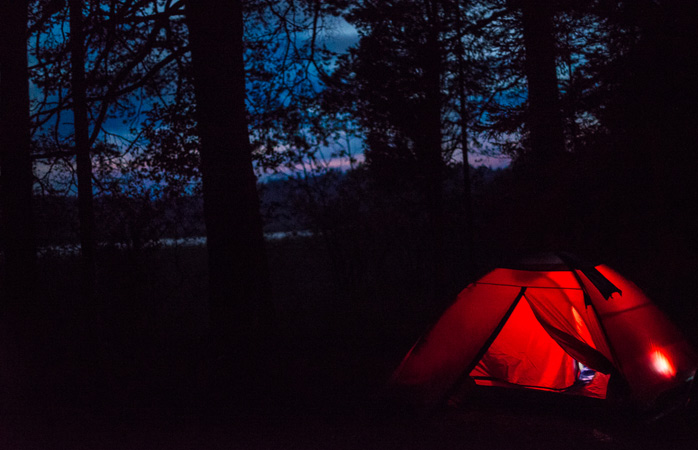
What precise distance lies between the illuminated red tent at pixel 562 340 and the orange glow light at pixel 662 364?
1cm

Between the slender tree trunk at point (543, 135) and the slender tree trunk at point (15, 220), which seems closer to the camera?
the slender tree trunk at point (15, 220)

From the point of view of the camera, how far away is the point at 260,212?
945 cm

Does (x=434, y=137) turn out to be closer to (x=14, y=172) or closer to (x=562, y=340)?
(x=562, y=340)

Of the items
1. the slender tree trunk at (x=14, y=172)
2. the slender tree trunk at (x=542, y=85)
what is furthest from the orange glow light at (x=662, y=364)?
the slender tree trunk at (x=14, y=172)

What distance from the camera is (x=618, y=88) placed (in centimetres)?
823

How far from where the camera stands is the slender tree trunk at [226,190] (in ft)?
23.0

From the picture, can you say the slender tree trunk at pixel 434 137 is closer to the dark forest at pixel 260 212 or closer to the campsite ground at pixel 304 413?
the dark forest at pixel 260 212

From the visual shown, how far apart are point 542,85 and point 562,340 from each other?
15.8 ft

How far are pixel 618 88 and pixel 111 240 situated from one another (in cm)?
1046

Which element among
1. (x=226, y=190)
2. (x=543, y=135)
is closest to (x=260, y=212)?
(x=226, y=190)

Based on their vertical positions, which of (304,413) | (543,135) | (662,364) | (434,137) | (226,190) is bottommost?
(304,413)

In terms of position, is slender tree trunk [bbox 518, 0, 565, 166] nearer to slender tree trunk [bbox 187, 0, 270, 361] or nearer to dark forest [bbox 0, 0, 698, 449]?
dark forest [bbox 0, 0, 698, 449]

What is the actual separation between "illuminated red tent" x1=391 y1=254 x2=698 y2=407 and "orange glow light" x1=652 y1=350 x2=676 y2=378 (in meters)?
0.01

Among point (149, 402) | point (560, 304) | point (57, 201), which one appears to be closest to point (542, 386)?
point (560, 304)
